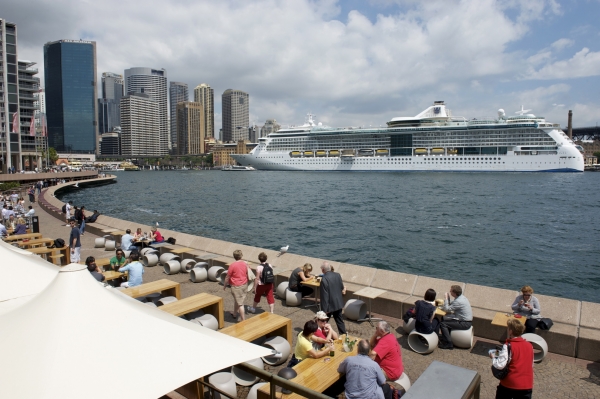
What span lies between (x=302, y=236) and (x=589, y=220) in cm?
2156

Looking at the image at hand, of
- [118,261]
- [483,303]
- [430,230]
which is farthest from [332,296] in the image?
[430,230]

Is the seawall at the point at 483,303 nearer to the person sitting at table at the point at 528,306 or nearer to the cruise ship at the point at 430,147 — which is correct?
the person sitting at table at the point at 528,306

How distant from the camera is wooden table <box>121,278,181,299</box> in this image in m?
7.52

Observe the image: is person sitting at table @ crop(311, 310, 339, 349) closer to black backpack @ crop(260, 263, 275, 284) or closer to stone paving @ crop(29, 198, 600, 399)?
stone paving @ crop(29, 198, 600, 399)

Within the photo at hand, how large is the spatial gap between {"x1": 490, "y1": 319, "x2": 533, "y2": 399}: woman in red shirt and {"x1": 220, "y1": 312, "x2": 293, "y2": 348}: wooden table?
288cm

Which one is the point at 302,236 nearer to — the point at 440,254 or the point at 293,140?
the point at 440,254

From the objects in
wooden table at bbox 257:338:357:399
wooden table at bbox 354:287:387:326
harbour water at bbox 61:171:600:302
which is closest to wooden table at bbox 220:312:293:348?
wooden table at bbox 257:338:357:399

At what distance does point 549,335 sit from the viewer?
620 centimetres

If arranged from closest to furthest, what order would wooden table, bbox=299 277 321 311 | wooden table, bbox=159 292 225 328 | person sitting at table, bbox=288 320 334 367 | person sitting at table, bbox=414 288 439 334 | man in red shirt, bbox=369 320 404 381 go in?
man in red shirt, bbox=369 320 404 381 → person sitting at table, bbox=288 320 334 367 → person sitting at table, bbox=414 288 439 334 → wooden table, bbox=159 292 225 328 → wooden table, bbox=299 277 321 311

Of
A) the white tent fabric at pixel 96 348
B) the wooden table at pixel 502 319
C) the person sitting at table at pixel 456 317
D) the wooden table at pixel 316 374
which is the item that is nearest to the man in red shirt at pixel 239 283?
the wooden table at pixel 316 374

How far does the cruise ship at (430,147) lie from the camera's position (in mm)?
92938

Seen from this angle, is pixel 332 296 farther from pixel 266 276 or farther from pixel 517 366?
pixel 517 366

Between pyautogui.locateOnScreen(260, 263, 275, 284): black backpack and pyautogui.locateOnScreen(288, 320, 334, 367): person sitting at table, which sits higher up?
pyautogui.locateOnScreen(260, 263, 275, 284): black backpack

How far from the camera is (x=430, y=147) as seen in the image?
104 m
